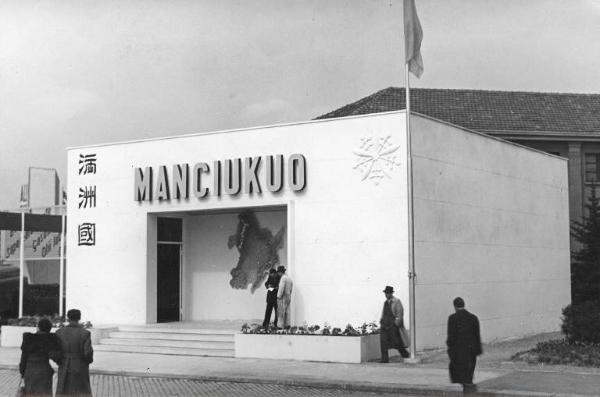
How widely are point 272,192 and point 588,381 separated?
9666mm

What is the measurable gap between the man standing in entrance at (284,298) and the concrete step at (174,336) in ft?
4.77

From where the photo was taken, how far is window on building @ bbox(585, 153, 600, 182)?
4356 centimetres

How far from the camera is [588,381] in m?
14.4

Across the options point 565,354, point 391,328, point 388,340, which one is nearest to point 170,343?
point 388,340

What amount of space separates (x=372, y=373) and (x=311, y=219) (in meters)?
5.66

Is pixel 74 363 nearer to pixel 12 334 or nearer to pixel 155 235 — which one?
pixel 155 235

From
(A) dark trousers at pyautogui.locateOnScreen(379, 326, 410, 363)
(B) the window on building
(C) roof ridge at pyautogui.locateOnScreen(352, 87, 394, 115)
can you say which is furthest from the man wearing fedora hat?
(B) the window on building

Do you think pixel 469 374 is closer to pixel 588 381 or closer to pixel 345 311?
pixel 588 381

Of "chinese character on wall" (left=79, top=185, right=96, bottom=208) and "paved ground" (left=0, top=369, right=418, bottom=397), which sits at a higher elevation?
"chinese character on wall" (left=79, top=185, right=96, bottom=208)

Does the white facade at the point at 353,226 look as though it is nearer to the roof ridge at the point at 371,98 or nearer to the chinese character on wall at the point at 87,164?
the chinese character on wall at the point at 87,164

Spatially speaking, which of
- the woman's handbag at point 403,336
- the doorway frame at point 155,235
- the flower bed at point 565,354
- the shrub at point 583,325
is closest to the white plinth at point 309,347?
the woman's handbag at point 403,336

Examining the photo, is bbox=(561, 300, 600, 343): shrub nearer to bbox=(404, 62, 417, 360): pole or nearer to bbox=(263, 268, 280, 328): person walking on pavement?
bbox=(404, 62, 417, 360): pole

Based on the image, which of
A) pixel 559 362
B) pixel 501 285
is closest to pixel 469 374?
pixel 559 362

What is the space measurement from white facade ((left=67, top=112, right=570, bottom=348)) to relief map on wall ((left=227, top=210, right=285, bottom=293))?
202 millimetres
